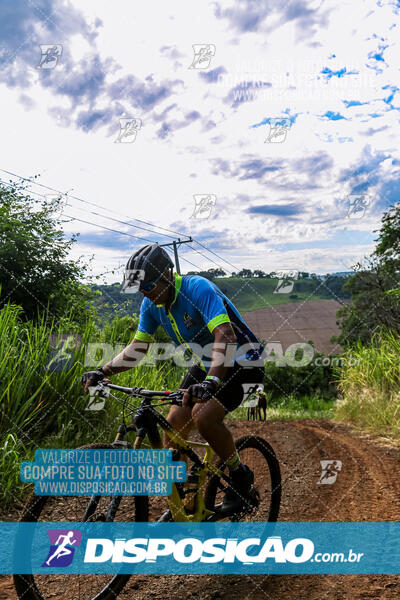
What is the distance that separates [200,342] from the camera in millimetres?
3758

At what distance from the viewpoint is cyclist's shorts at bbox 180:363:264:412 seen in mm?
3641

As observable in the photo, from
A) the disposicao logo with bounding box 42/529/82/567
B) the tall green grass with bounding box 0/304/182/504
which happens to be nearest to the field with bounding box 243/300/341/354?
the tall green grass with bounding box 0/304/182/504

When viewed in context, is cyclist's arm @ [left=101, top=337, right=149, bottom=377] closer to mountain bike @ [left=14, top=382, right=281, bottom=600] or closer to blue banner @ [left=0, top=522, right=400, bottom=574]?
mountain bike @ [left=14, top=382, right=281, bottom=600]

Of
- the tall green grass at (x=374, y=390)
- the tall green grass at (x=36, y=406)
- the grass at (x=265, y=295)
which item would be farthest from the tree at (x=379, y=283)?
the grass at (x=265, y=295)

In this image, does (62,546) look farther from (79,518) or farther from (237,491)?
(237,491)

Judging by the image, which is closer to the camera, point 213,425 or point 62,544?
point 62,544

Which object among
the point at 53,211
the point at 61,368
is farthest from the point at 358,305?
the point at 61,368

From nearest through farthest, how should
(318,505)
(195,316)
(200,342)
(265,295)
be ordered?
(195,316), (200,342), (318,505), (265,295)

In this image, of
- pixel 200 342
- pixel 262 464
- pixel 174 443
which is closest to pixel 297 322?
pixel 262 464

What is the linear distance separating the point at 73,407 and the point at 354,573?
372 cm

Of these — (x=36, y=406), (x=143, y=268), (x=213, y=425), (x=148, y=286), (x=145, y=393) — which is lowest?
(x=36, y=406)

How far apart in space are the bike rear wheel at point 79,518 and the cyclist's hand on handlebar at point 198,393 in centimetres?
57

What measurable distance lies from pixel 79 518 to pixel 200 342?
58.6 inches

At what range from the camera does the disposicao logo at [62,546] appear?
9.77 ft
